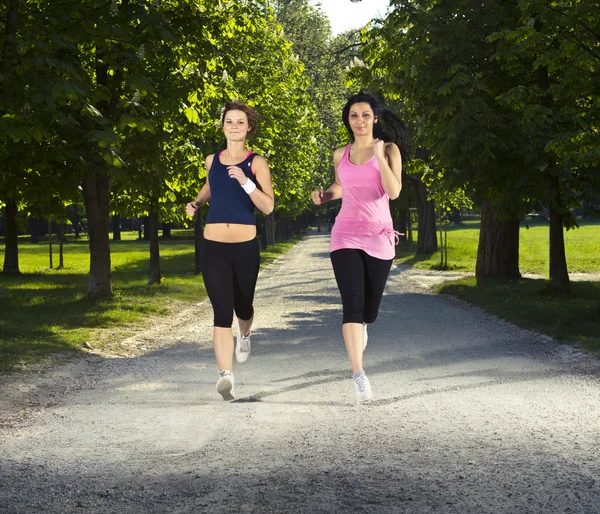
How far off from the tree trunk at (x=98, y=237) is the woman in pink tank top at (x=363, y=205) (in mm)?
14092

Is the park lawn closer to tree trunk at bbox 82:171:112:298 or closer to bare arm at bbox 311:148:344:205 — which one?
tree trunk at bbox 82:171:112:298

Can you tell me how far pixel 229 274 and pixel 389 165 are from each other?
129cm

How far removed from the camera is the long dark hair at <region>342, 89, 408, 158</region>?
623 cm

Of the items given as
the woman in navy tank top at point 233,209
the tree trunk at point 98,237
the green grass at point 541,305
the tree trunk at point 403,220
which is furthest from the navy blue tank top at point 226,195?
the tree trunk at point 403,220

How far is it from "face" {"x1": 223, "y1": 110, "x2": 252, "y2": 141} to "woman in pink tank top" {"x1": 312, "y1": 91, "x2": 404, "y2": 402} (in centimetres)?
66

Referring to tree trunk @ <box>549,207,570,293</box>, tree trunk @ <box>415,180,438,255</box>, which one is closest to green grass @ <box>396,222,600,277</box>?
tree trunk @ <box>415,180,438,255</box>

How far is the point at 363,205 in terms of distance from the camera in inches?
245

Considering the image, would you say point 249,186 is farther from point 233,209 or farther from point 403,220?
point 403,220

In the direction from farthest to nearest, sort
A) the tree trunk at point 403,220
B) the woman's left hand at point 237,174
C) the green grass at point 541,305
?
1. the tree trunk at point 403,220
2. the green grass at point 541,305
3. the woman's left hand at point 237,174

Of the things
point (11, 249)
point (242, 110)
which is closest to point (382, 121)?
point (242, 110)

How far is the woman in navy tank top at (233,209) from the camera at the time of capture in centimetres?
601

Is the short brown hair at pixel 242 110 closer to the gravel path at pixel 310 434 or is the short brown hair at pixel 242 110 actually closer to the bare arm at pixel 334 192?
the bare arm at pixel 334 192

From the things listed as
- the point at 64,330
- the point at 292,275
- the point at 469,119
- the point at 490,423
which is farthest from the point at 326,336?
the point at 292,275

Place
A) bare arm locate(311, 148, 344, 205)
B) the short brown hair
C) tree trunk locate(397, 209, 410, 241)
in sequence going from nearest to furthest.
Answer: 1. the short brown hair
2. bare arm locate(311, 148, 344, 205)
3. tree trunk locate(397, 209, 410, 241)
